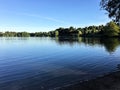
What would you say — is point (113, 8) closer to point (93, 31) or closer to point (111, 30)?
point (111, 30)

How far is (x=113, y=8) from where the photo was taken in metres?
17.6

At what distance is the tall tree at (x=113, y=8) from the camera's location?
16938 mm

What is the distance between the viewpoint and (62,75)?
591 inches

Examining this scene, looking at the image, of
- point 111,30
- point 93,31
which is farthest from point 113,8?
A: point 93,31

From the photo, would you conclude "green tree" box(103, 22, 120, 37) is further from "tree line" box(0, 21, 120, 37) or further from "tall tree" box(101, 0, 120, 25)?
"tall tree" box(101, 0, 120, 25)

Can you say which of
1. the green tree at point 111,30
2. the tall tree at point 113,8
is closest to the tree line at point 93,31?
the green tree at point 111,30

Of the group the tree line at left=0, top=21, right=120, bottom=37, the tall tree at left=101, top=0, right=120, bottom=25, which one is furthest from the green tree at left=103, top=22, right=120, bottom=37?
the tall tree at left=101, top=0, right=120, bottom=25

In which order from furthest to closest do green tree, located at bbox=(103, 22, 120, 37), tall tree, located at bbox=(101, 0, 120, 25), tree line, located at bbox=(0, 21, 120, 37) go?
1. tree line, located at bbox=(0, 21, 120, 37)
2. green tree, located at bbox=(103, 22, 120, 37)
3. tall tree, located at bbox=(101, 0, 120, 25)

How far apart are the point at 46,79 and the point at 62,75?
1.95m

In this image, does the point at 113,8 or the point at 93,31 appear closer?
the point at 113,8

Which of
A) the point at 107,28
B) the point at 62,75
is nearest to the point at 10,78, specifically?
the point at 62,75

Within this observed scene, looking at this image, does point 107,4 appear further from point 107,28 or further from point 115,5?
point 107,28

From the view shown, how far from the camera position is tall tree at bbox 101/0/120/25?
16938 mm

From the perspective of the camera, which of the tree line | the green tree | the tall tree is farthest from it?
the tree line
